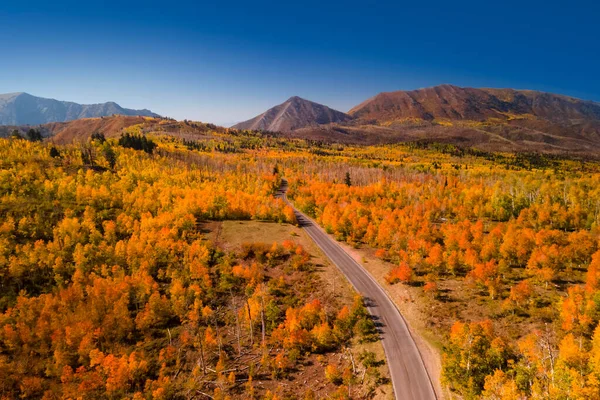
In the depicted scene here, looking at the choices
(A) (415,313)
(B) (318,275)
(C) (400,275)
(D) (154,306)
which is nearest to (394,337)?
(A) (415,313)

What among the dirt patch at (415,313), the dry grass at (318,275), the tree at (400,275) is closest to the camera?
the dirt patch at (415,313)

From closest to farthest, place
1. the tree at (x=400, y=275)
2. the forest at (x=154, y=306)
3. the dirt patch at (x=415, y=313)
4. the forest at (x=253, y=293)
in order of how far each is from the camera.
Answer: the dirt patch at (x=415, y=313) < the forest at (x=253, y=293) < the forest at (x=154, y=306) < the tree at (x=400, y=275)

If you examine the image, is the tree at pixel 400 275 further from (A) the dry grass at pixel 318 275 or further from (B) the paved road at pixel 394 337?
(A) the dry grass at pixel 318 275

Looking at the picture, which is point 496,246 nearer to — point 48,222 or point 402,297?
point 402,297

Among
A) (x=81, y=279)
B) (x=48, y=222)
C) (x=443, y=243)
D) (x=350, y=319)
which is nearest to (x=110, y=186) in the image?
Result: (x=48, y=222)

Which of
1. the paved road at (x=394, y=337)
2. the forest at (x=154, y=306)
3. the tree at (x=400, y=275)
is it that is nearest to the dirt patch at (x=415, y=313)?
the paved road at (x=394, y=337)

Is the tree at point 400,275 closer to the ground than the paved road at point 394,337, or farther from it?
farther from it

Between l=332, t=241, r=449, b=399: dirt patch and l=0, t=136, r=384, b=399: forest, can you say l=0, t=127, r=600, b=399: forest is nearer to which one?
l=0, t=136, r=384, b=399: forest
